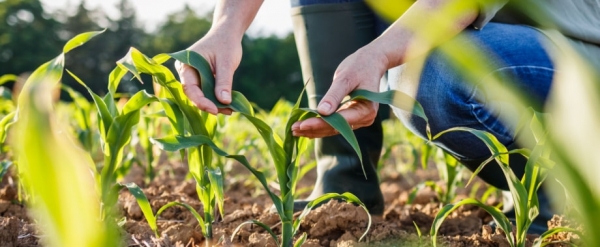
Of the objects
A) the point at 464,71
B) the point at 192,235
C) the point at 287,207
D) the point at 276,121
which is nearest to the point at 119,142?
the point at 192,235

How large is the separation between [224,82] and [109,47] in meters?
37.4

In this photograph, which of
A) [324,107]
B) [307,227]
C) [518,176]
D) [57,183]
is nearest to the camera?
[57,183]

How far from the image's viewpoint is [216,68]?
4.55ft

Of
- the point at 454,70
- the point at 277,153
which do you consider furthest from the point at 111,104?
the point at 454,70

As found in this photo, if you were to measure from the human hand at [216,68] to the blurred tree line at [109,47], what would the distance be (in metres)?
30.5

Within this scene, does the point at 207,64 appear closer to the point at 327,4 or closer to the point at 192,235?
the point at 192,235

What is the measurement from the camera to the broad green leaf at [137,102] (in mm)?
1435

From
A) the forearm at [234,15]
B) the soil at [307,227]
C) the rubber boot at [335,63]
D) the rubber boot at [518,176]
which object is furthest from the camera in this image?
the rubber boot at [335,63]

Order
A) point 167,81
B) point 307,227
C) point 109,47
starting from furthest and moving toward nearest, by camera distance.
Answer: point 109,47, point 307,227, point 167,81

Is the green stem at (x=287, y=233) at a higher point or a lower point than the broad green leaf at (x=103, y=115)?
lower

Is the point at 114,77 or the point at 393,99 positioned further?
the point at 114,77

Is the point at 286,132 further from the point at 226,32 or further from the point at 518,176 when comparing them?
the point at 518,176

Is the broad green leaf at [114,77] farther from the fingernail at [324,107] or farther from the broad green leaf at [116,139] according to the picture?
the fingernail at [324,107]

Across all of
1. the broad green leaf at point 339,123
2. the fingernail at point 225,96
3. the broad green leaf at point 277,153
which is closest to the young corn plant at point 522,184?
the broad green leaf at point 339,123
